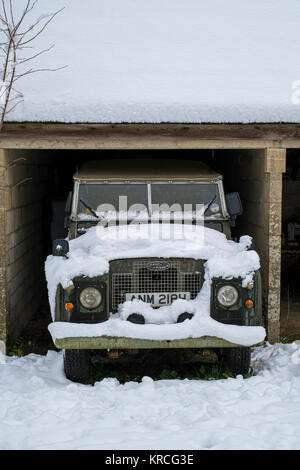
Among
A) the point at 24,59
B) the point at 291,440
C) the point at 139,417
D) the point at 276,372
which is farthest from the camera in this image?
the point at 24,59

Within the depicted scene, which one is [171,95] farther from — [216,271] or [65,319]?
[65,319]

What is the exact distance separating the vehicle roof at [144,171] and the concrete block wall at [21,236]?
2.93ft

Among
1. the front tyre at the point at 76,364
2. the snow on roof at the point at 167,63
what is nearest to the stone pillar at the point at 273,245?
the snow on roof at the point at 167,63

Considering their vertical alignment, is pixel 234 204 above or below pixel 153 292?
above

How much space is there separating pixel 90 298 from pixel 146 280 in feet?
1.77

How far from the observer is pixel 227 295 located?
4961 mm

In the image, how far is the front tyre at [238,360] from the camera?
17.2 ft

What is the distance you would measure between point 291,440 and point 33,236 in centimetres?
554

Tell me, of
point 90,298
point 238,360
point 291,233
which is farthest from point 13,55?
point 291,233

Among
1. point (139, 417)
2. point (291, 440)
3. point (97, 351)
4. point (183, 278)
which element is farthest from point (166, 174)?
point (291, 440)

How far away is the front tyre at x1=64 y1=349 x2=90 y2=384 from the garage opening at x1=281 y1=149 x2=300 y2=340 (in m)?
4.59

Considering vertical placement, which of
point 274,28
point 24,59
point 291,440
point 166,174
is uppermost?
point 274,28

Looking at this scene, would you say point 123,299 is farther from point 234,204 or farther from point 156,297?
point 234,204

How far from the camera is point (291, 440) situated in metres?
3.60
